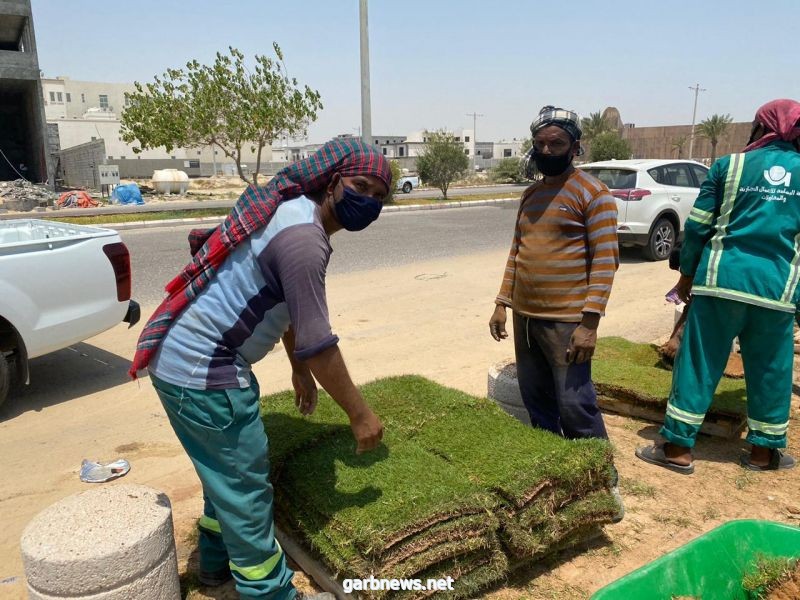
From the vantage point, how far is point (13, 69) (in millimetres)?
26578

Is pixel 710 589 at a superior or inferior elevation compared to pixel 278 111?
inferior

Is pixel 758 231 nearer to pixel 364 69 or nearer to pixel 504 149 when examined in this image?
pixel 364 69

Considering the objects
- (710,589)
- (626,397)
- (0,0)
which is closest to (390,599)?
(710,589)

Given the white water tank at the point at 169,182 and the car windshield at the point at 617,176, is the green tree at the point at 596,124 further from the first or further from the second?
the car windshield at the point at 617,176

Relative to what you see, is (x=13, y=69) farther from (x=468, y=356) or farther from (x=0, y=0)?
(x=468, y=356)

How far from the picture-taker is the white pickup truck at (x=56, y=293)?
445 centimetres

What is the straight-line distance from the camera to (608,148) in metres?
47.9

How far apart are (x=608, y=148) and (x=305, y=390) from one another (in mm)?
49420

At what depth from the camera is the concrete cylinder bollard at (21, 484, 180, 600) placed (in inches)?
80.7

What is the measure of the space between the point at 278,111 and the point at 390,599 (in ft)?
62.3

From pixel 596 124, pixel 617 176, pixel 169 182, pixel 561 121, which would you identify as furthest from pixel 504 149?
pixel 561 121

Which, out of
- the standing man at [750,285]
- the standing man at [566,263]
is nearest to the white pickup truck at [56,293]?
the standing man at [566,263]

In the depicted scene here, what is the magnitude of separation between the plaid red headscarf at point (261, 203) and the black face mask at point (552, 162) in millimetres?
1185

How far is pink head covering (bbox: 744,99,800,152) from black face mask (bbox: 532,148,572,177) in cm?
119
